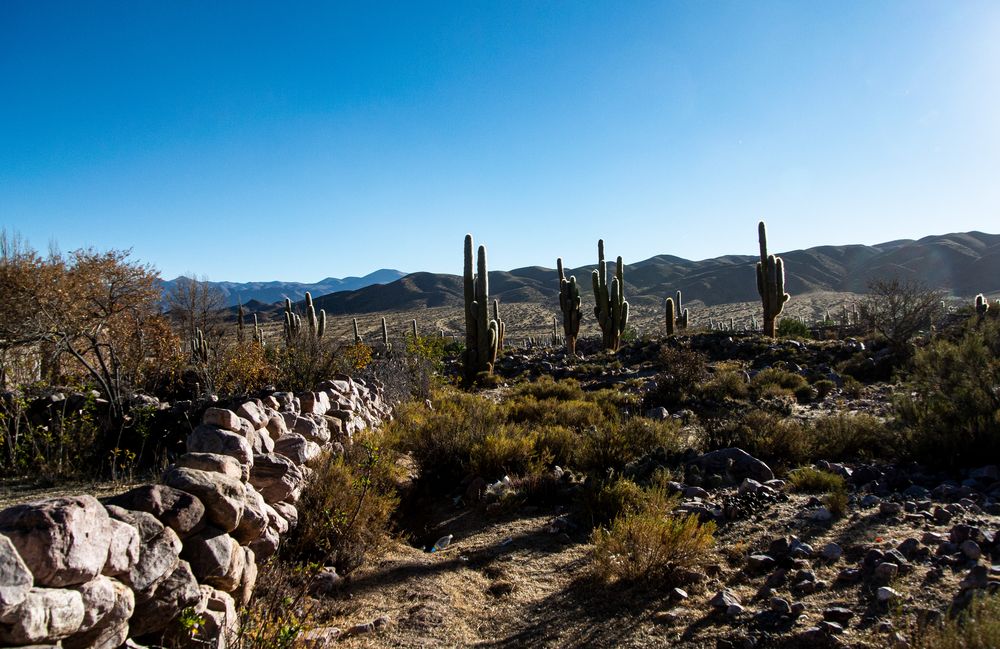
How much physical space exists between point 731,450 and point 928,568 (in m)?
3.27

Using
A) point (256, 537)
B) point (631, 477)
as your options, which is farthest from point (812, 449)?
point (256, 537)

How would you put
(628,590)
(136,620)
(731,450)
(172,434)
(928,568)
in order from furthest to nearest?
(731,450) → (172,434) → (628,590) → (928,568) → (136,620)

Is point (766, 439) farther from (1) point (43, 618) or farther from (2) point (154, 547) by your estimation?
(1) point (43, 618)

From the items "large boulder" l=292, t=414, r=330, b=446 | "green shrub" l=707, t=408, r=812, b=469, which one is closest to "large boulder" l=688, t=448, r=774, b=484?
"green shrub" l=707, t=408, r=812, b=469

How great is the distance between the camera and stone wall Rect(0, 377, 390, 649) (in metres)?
2.65

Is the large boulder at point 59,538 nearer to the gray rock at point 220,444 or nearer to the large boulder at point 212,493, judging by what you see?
the large boulder at point 212,493

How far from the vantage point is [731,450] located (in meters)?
7.48

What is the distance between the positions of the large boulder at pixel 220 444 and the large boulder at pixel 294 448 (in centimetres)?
97

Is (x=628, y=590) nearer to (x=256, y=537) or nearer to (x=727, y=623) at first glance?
(x=727, y=623)

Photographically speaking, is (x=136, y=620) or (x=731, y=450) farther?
(x=731, y=450)

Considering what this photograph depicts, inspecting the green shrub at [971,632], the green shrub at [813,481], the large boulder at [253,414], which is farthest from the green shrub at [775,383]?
the large boulder at [253,414]

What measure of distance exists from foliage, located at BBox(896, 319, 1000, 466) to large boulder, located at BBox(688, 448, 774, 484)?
1942 mm

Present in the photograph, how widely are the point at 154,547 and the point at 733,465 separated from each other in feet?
20.3

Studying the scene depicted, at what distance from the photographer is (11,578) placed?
247 cm
